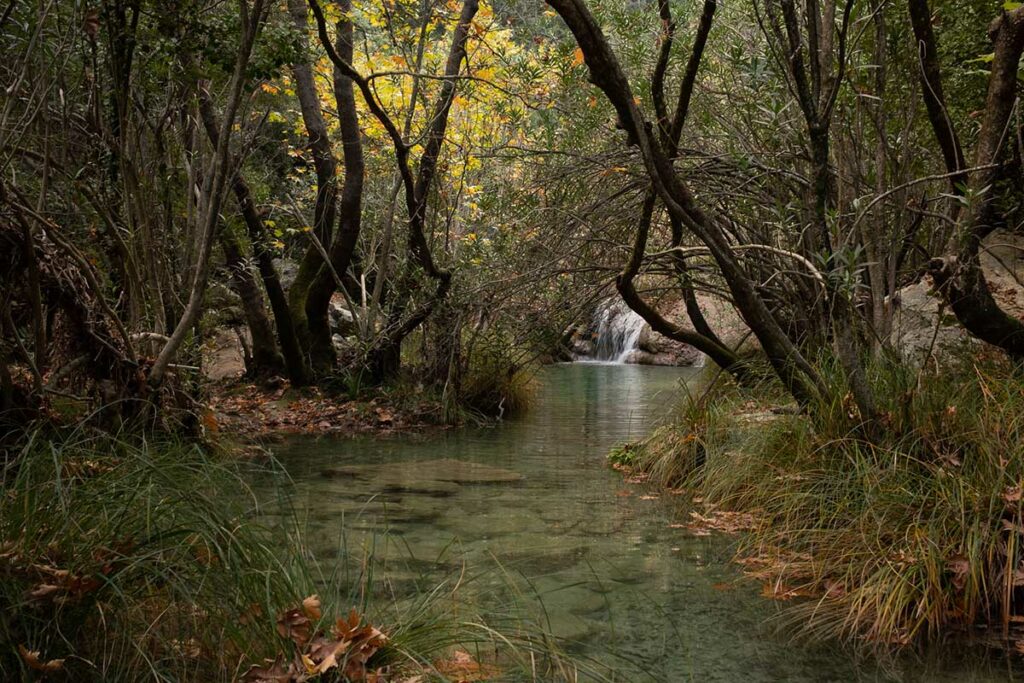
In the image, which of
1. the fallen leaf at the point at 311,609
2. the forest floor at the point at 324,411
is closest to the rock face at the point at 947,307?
the fallen leaf at the point at 311,609

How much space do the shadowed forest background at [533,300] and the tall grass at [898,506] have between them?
2 centimetres

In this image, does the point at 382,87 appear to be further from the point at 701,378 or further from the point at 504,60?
the point at 701,378

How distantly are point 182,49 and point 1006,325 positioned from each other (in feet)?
19.9

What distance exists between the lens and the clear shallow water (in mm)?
3846

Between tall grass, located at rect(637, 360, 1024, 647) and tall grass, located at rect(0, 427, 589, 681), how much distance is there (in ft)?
5.76

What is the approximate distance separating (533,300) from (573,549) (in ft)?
15.3

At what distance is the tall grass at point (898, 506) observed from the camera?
4.13 m

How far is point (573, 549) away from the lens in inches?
218

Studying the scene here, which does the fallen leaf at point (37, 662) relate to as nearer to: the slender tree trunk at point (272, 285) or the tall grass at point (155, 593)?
the tall grass at point (155, 593)

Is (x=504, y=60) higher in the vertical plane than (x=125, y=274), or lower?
higher

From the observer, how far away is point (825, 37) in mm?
5867

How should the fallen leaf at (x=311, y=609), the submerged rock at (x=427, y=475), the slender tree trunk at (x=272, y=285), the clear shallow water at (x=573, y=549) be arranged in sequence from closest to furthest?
the fallen leaf at (x=311, y=609)
the clear shallow water at (x=573, y=549)
the submerged rock at (x=427, y=475)
the slender tree trunk at (x=272, y=285)

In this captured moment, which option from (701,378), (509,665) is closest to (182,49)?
(509,665)

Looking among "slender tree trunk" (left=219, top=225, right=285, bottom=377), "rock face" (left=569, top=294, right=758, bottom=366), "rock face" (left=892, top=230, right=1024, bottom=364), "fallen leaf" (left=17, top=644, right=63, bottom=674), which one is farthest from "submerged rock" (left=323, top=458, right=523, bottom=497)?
"rock face" (left=569, top=294, right=758, bottom=366)
